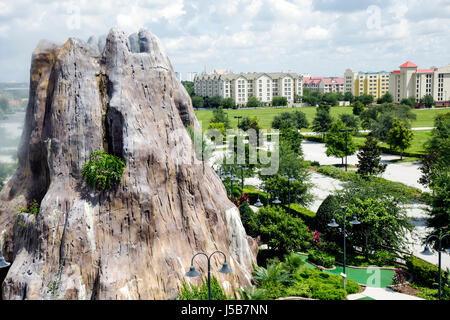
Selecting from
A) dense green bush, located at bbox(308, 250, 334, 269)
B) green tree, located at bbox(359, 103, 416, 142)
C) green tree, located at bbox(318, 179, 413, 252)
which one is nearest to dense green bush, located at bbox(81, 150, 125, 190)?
dense green bush, located at bbox(308, 250, 334, 269)

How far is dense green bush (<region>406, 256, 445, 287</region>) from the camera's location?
21000mm

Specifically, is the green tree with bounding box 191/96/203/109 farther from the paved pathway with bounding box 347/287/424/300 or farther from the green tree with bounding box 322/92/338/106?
the paved pathway with bounding box 347/287/424/300

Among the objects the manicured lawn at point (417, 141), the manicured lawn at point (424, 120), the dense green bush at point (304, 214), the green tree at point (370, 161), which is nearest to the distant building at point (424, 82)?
the manicured lawn at point (424, 120)

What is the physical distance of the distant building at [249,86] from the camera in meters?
146

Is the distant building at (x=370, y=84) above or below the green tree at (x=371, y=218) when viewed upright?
above

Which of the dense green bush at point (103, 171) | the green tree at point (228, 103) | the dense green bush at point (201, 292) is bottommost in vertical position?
the dense green bush at point (201, 292)

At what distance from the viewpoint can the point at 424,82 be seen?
141 meters

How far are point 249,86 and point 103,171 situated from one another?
136386mm

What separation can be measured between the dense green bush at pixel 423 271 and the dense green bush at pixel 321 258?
4068mm

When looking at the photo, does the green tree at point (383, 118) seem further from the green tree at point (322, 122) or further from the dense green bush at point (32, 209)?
the dense green bush at point (32, 209)

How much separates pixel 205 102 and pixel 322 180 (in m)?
105

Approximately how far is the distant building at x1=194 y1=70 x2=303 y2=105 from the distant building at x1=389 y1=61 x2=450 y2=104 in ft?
121

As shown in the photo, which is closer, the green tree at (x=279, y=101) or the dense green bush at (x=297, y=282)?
the dense green bush at (x=297, y=282)
